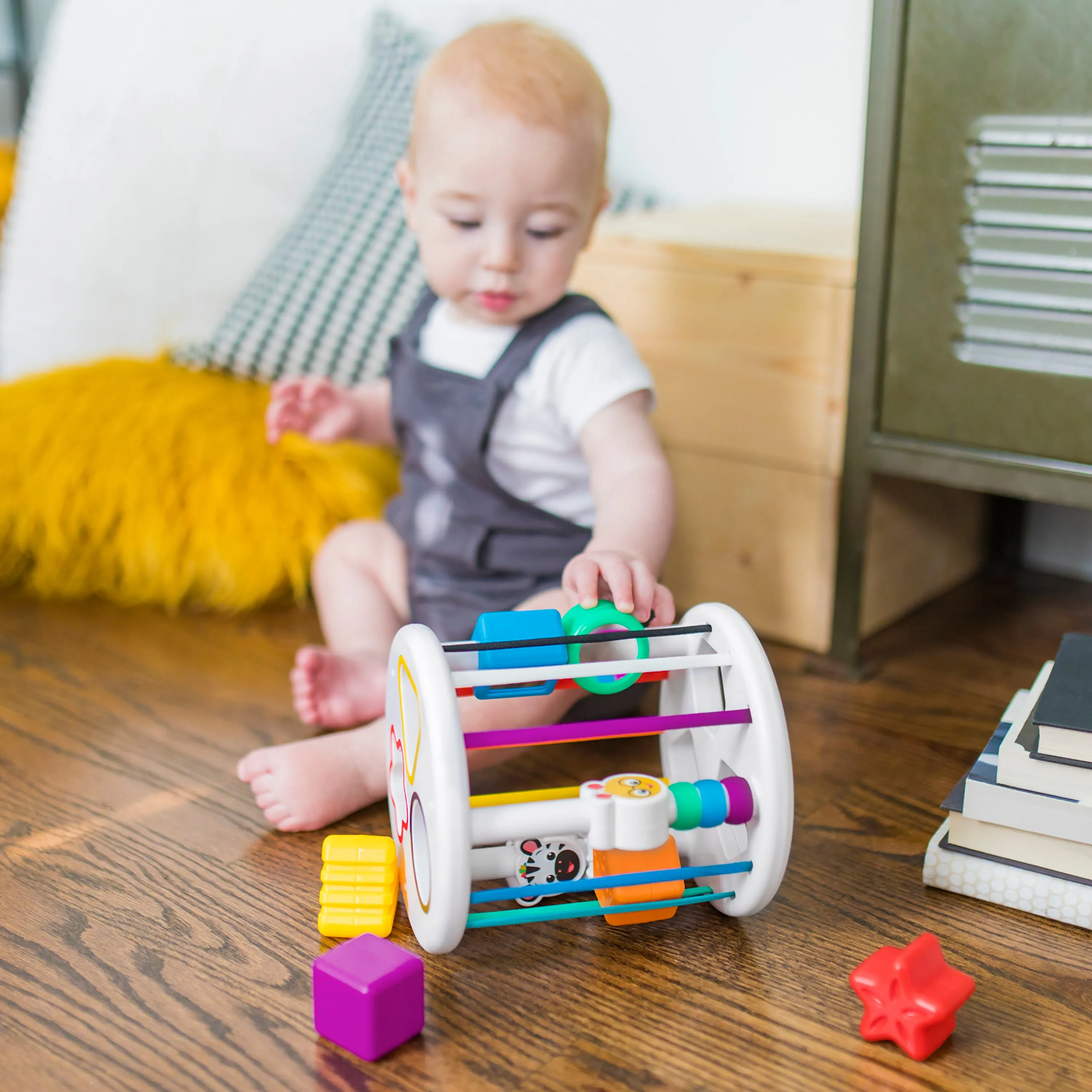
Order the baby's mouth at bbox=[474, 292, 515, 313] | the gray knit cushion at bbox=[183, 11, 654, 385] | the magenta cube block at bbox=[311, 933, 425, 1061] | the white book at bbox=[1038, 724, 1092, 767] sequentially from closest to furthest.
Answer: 1. the magenta cube block at bbox=[311, 933, 425, 1061]
2. the white book at bbox=[1038, 724, 1092, 767]
3. the baby's mouth at bbox=[474, 292, 515, 313]
4. the gray knit cushion at bbox=[183, 11, 654, 385]

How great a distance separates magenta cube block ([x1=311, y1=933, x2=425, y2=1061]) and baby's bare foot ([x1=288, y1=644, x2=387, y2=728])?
32 cm

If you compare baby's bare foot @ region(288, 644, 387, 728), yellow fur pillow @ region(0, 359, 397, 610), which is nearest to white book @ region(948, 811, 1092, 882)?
baby's bare foot @ region(288, 644, 387, 728)

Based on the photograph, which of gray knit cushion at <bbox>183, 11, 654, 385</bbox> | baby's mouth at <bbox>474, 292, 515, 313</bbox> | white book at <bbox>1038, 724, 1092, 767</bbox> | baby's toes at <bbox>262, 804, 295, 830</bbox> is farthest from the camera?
gray knit cushion at <bbox>183, 11, 654, 385</bbox>

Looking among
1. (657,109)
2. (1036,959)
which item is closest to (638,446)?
(1036,959)

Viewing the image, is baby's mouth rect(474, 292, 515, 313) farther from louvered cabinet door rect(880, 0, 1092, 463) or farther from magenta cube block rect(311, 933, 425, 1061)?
magenta cube block rect(311, 933, 425, 1061)

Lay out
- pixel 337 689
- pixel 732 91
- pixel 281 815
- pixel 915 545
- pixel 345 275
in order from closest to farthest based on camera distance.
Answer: pixel 281 815 → pixel 337 689 → pixel 915 545 → pixel 345 275 → pixel 732 91

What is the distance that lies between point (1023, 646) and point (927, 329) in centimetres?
37

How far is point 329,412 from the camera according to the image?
3.74 feet

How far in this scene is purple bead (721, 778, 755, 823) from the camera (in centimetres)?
70

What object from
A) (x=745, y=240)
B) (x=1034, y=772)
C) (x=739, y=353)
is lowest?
(x=1034, y=772)

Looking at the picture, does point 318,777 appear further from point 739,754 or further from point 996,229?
point 996,229

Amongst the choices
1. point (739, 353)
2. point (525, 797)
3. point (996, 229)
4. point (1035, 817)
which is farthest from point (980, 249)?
point (525, 797)

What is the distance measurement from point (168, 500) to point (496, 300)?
47cm

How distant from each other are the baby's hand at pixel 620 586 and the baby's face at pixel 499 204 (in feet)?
0.97
